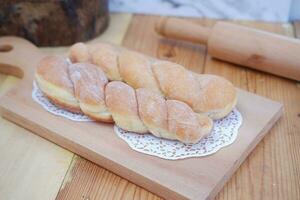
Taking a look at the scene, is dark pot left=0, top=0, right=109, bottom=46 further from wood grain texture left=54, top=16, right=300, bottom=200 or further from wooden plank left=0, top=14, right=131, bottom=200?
wooden plank left=0, top=14, right=131, bottom=200

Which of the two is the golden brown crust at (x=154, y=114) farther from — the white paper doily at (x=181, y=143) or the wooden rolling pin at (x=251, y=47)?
the wooden rolling pin at (x=251, y=47)

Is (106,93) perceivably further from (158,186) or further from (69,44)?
(69,44)

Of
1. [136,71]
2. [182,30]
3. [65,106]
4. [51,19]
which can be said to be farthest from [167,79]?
[51,19]

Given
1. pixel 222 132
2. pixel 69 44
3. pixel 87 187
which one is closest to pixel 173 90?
pixel 222 132

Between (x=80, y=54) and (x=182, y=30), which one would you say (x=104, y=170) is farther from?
(x=182, y=30)

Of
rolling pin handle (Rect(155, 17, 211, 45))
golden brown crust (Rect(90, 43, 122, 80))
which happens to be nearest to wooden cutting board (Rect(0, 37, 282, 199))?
golden brown crust (Rect(90, 43, 122, 80))

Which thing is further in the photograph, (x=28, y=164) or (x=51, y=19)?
(x=51, y=19)
